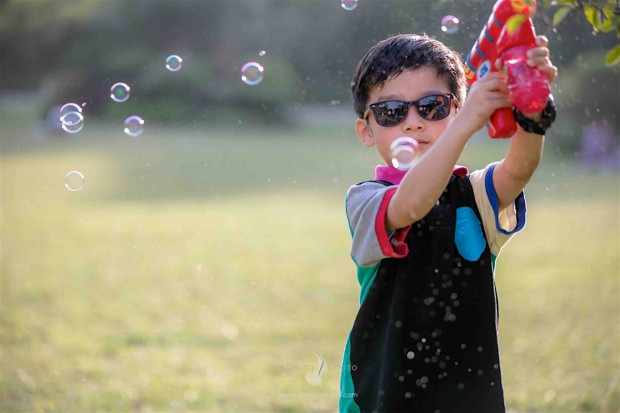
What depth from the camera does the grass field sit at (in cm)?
438

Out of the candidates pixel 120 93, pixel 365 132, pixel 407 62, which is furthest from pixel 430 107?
pixel 120 93

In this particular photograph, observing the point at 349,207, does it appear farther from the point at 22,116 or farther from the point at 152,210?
the point at 22,116

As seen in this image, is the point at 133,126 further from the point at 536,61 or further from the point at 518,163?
the point at 536,61

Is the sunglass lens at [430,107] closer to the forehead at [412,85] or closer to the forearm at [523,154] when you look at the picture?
the forehead at [412,85]

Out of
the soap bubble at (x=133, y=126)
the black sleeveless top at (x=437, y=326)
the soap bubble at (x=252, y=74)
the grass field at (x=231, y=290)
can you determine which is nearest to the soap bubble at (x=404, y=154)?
the black sleeveless top at (x=437, y=326)

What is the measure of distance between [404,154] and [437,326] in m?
0.41

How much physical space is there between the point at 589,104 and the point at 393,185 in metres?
12.2

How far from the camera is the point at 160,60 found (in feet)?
58.4

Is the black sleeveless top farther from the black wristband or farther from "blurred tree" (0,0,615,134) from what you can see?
"blurred tree" (0,0,615,134)

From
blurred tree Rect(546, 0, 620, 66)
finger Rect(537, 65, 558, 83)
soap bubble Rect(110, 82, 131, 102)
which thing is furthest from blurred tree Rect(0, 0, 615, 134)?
finger Rect(537, 65, 558, 83)

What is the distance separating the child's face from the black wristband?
361 mm

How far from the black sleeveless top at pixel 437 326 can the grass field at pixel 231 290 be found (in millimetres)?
1957

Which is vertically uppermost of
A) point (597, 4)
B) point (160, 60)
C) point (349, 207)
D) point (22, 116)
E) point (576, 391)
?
point (160, 60)

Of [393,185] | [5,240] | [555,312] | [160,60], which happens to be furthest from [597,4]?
[160,60]
